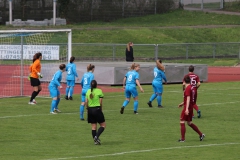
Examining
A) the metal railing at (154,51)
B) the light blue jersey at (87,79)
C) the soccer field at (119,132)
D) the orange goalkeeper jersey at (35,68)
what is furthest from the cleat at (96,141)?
the metal railing at (154,51)

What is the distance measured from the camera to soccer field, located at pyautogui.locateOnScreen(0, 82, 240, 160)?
16.6 meters

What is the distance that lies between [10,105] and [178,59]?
946 inches

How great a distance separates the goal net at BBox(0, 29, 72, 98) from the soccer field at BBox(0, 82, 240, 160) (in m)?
2.82

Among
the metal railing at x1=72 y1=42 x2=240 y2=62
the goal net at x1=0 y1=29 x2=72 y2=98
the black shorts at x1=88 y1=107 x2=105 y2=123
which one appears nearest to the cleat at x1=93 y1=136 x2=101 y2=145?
the black shorts at x1=88 y1=107 x2=105 y2=123

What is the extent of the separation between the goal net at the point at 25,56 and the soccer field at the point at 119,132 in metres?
2.82

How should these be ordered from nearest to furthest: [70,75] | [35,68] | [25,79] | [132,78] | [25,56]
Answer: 1. [132,78]
2. [35,68]
3. [70,75]
4. [25,56]
5. [25,79]

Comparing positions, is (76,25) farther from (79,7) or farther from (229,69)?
(229,69)

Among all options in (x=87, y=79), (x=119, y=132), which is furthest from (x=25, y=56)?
(x=119, y=132)

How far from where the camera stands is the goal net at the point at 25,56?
3103cm

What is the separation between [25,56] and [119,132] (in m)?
13.7

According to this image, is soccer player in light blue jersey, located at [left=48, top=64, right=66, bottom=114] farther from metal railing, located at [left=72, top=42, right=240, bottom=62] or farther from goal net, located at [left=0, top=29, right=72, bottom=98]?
metal railing, located at [left=72, top=42, right=240, bottom=62]

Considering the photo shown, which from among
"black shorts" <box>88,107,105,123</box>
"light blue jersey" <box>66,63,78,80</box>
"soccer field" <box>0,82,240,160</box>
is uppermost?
"light blue jersey" <box>66,63,78,80</box>

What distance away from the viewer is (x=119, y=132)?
2011 centimetres

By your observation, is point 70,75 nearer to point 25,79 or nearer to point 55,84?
point 55,84
